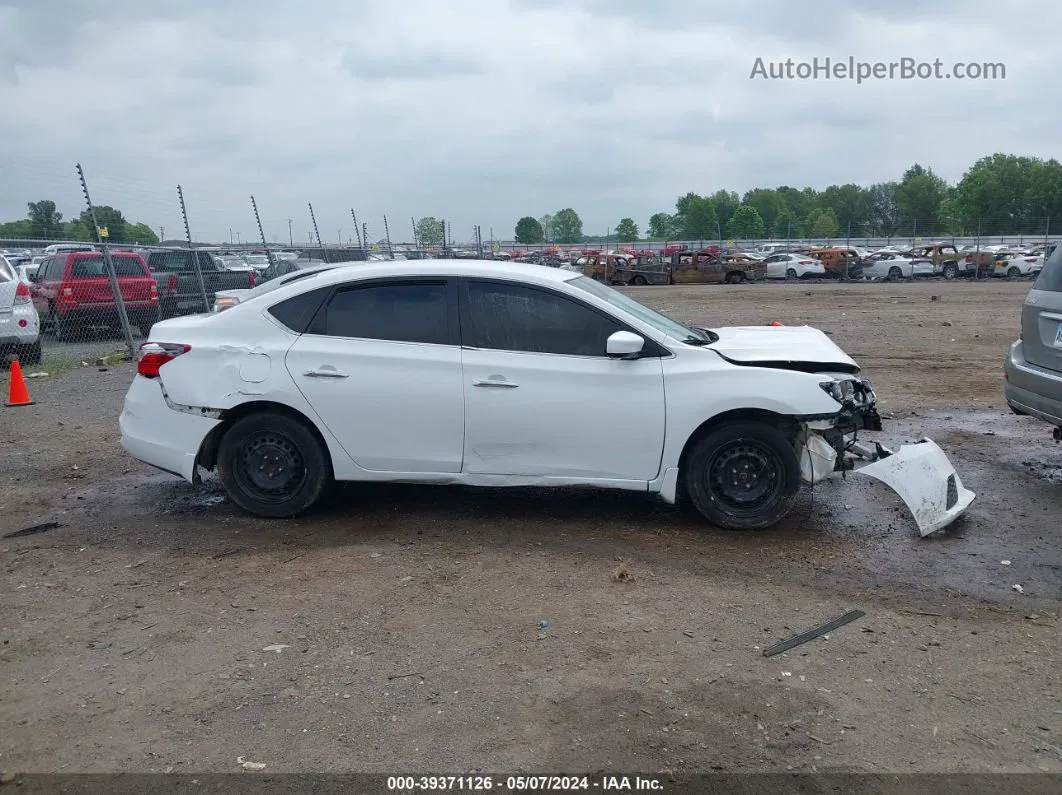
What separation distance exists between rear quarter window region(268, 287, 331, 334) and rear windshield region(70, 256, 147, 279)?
11.8m

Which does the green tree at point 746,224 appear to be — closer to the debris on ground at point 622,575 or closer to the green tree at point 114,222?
the green tree at point 114,222

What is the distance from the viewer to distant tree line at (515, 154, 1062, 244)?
281 feet

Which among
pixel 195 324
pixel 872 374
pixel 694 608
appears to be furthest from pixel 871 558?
pixel 872 374

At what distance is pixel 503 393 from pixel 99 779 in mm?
3087

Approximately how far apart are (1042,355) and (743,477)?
2.77 meters

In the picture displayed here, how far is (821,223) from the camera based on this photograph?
124 metres

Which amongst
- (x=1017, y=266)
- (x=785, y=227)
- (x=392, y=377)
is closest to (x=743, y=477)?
(x=392, y=377)

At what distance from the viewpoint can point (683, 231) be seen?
450 feet

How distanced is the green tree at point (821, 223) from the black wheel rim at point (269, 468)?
120 m

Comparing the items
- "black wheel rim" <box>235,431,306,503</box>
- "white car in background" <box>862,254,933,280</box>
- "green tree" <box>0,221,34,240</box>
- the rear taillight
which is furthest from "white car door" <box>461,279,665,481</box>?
"white car in background" <box>862,254,933,280</box>

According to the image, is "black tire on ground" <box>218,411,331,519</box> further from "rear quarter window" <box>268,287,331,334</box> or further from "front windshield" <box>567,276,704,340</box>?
"front windshield" <box>567,276,704,340</box>

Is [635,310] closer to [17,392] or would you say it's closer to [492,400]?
[492,400]

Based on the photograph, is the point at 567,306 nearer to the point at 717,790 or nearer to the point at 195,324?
the point at 195,324

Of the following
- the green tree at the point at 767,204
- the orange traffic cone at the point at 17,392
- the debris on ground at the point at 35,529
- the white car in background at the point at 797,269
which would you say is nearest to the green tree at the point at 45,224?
the orange traffic cone at the point at 17,392
